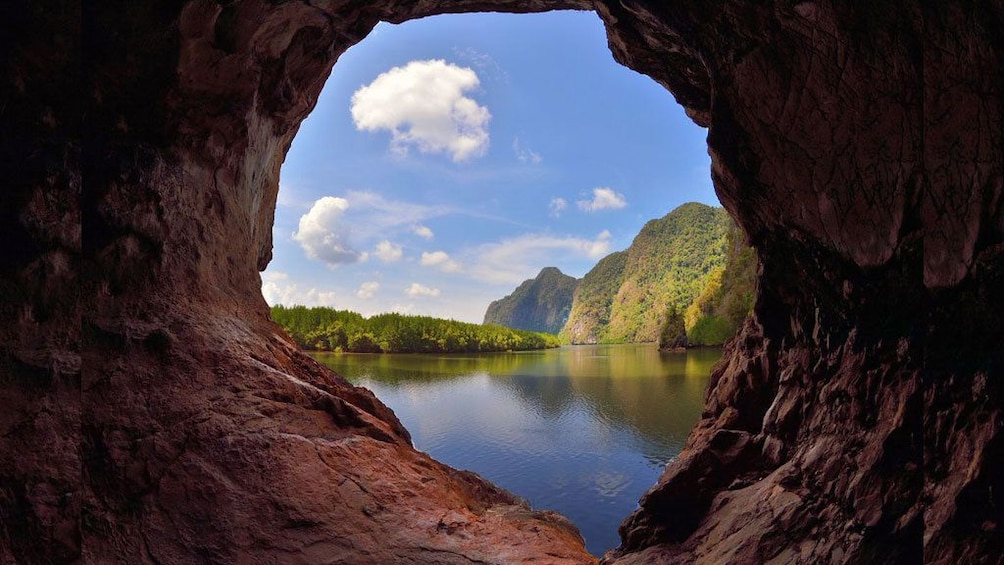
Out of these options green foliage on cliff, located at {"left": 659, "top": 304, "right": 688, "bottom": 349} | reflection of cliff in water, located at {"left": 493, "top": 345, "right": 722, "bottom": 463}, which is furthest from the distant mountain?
reflection of cliff in water, located at {"left": 493, "top": 345, "right": 722, "bottom": 463}

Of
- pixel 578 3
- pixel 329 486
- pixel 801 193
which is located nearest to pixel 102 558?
pixel 329 486

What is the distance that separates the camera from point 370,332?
55.3 meters

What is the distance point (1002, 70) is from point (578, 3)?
6047 mm

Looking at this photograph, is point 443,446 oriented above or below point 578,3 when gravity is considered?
below

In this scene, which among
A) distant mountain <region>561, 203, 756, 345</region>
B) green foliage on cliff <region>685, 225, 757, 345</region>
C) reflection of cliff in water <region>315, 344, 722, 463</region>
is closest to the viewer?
reflection of cliff in water <region>315, 344, 722, 463</region>

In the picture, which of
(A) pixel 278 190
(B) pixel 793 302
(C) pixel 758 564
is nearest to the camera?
(C) pixel 758 564

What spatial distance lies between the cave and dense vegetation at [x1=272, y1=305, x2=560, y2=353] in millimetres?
45378

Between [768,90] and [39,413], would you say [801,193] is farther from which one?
[39,413]

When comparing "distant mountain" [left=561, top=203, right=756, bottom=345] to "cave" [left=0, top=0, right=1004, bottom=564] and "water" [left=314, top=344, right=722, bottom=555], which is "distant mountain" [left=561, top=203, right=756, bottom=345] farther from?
"cave" [left=0, top=0, right=1004, bottom=564]

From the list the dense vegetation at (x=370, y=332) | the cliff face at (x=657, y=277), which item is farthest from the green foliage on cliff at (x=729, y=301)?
the cliff face at (x=657, y=277)

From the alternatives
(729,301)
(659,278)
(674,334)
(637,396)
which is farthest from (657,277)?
(637,396)

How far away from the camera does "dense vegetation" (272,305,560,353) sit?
5225cm

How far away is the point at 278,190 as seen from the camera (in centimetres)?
940

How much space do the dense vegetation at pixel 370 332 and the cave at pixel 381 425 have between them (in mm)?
45378
